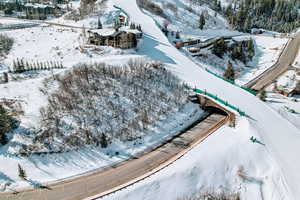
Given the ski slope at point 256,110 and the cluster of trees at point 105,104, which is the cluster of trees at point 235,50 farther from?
the cluster of trees at point 105,104

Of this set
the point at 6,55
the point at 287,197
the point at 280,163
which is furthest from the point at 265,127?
the point at 6,55

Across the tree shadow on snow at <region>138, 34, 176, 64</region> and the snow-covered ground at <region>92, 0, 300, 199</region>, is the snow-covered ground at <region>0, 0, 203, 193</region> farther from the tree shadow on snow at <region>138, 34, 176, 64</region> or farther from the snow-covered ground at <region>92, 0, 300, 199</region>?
the snow-covered ground at <region>92, 0, 300, 199</region>

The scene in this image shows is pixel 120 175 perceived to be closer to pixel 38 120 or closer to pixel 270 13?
pixel 38 120

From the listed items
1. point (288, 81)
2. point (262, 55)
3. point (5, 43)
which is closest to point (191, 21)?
point (262, 55)

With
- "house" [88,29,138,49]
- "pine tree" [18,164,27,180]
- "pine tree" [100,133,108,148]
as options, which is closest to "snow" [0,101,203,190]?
"pine tree" [18,164,27,180]

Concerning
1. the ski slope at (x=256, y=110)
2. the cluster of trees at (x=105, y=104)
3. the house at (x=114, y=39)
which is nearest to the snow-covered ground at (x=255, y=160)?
the ski slope at (x=256, y=110)
